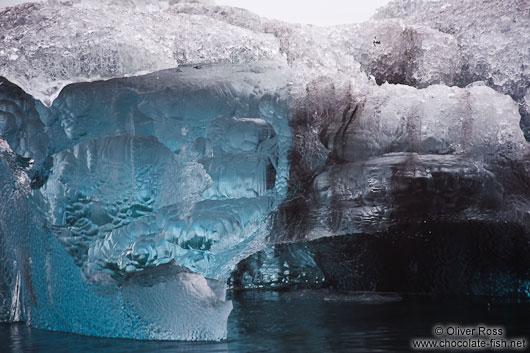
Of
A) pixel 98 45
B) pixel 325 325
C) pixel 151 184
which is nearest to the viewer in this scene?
pixel 98 45

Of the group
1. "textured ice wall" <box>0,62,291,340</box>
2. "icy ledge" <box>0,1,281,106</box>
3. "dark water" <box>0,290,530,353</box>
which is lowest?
"dark water" <box>0,290,530,353</box>

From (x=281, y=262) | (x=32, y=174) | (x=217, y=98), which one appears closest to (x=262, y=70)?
(x=217, y=98)

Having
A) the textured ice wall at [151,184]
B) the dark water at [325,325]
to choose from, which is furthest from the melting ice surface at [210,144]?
the dark water at [325,325]

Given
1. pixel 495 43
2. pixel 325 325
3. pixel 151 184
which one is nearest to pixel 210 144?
pixel 151 184

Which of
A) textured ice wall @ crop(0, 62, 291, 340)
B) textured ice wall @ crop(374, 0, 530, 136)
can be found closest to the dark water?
textured ice wall @ crop(0, 62, 291, 340)

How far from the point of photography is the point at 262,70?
A: 257cm

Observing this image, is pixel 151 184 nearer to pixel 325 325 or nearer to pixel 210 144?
pixel 210 144

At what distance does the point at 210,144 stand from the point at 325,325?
2.69 ft

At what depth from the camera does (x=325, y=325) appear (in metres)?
2.75

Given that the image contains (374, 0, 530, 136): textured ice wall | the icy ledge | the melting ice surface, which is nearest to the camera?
the icy ledge

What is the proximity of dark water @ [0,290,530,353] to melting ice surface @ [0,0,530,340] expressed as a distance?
0.50 feet

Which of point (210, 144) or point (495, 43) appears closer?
point (210, 144)

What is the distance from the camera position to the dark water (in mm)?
2348

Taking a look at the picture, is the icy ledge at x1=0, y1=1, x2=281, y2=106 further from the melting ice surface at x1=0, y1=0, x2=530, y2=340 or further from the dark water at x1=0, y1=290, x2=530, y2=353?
the dark water at x1=0, y1=290, x2=530, y2=353
